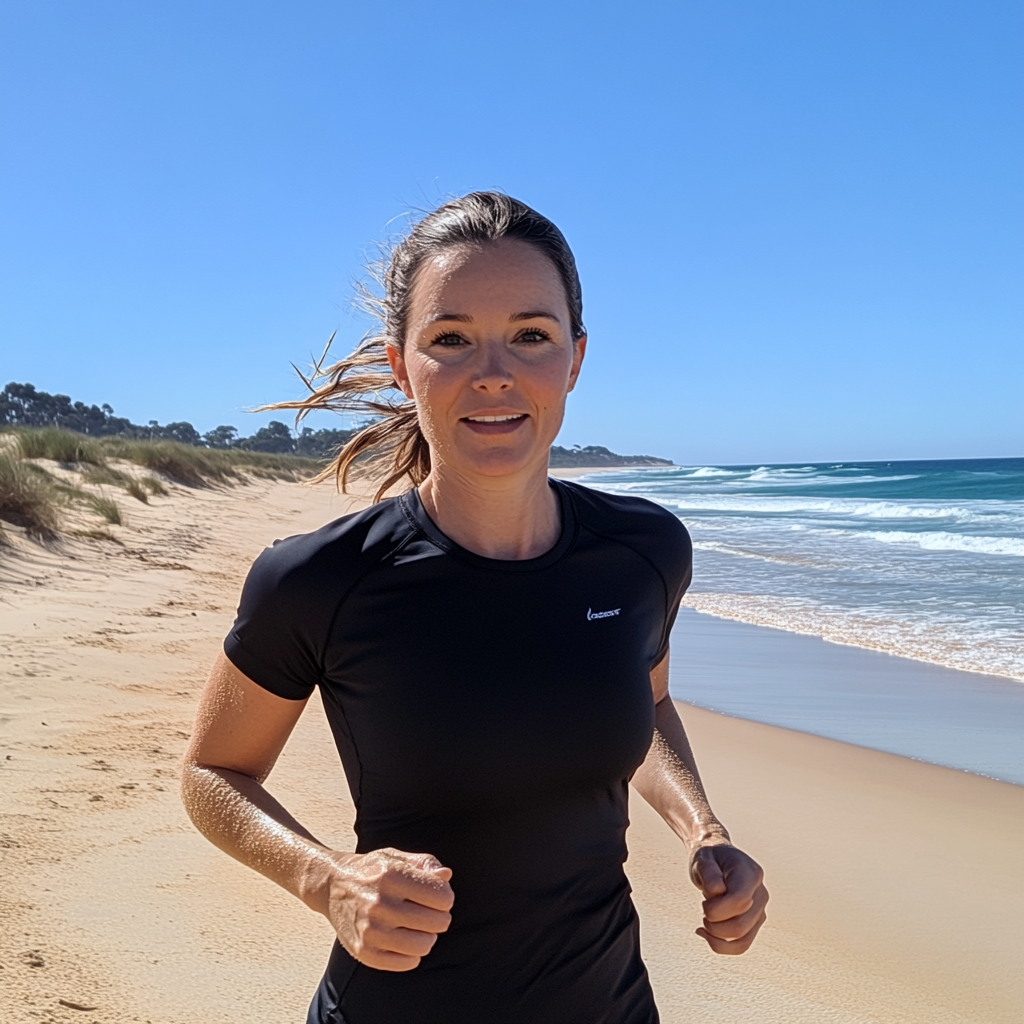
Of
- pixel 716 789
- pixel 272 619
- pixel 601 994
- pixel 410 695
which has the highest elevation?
pixel 272 619

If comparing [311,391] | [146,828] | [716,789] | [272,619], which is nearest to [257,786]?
[272,619]

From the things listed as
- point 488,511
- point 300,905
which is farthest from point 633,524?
point 300,905

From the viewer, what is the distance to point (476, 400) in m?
1.51

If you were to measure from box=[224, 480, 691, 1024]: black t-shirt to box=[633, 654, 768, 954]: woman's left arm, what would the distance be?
0.15m

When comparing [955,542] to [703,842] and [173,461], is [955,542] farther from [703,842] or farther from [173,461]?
[703,842]

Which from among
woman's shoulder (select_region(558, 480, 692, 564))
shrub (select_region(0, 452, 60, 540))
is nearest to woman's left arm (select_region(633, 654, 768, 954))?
woman's shoulder (select_region(558, 480, 692, 564))

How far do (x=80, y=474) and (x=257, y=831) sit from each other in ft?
53.1

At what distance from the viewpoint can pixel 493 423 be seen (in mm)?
1535

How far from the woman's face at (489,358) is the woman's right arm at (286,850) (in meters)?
0.51

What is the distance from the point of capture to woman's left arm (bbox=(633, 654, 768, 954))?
150 centimetres

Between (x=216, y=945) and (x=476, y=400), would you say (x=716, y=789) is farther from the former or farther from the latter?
(x=476, y=400)

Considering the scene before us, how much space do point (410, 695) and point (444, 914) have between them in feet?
1.06

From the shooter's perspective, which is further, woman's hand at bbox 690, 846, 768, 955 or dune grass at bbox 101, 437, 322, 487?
dune grass at bbox 101, 437, 322, 487

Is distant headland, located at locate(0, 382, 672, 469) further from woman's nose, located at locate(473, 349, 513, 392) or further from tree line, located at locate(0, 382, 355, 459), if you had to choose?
woman's nose, located at locate(473, 349, 513, 392)
